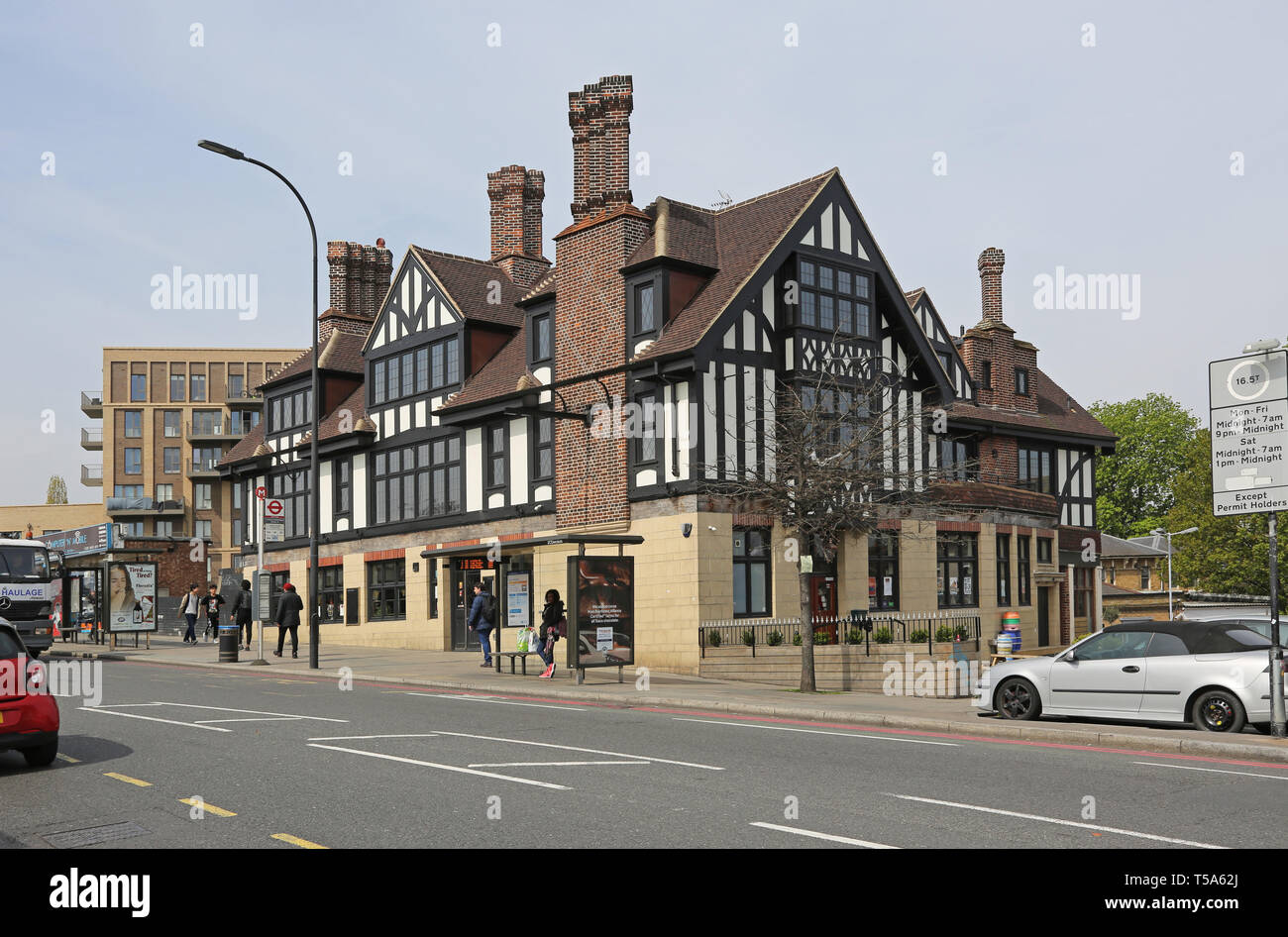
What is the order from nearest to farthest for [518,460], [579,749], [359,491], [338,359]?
1. [579,749]
2. [518,460]
3. [359,491]
4. [338,359]

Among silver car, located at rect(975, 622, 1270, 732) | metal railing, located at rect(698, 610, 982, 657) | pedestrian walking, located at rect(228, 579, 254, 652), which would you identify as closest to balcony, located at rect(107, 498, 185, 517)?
pedestrian walking, located at rect(228, 579, 254, 652)

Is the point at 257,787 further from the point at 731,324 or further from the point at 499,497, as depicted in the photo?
the point at 499,497

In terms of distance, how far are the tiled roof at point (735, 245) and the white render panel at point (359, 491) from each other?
14.2 m

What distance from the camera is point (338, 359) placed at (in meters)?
39.8

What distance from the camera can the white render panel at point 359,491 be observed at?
120 feet

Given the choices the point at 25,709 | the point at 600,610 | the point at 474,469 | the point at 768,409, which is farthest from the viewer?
the point at 474,469

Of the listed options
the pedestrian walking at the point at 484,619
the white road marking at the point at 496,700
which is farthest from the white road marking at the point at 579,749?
the pedestrian walking at the point at 484,619

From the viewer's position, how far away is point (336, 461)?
3788cm

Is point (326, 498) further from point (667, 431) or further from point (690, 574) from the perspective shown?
point (690, 574)

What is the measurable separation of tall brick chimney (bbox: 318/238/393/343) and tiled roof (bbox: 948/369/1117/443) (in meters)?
21.0

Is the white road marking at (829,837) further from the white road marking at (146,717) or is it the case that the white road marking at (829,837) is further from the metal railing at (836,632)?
the metal railing at (836,632)

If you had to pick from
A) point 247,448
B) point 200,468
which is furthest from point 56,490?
point 247,448

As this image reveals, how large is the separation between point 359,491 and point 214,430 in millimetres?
57429

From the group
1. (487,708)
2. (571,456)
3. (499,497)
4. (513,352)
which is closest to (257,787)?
(487,708)
